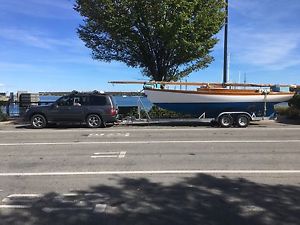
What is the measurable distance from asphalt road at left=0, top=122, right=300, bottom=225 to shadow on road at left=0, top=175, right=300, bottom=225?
0.5 inches

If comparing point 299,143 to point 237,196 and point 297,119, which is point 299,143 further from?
point 297,119

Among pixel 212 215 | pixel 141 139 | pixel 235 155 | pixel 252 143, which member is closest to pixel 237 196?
pixel 212 215

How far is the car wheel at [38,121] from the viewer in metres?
22.4

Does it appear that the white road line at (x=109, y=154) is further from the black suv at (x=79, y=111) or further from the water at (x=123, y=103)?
the water at (x=123, y=103)

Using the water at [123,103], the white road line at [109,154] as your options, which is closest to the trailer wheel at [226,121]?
the water at [123,103]

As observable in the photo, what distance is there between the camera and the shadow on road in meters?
6.82

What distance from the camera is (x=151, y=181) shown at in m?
9.55

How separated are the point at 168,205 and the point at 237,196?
1.28m

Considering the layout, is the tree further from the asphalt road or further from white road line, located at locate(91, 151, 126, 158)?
white road line, located at locate(91, 151, 126, 158)

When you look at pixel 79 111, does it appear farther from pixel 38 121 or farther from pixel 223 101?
pixel 223 101

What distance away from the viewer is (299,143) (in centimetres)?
1523

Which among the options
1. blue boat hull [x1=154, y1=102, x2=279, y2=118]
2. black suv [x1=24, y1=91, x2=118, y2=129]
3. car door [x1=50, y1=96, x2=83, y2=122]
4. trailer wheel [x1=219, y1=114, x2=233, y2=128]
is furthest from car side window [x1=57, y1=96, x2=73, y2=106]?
trailer wheel [x1=219, y1=114, x2=233, y2=128]

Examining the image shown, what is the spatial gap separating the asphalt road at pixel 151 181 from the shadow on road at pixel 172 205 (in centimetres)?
1

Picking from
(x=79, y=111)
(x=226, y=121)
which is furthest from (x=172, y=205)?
(x=79, y=111)
